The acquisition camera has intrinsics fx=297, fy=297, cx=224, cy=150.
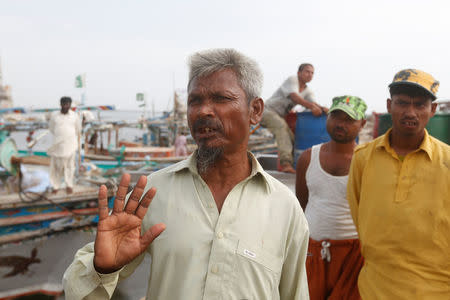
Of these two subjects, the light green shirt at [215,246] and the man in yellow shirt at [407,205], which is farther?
the man in yellow shirt at [407,205]

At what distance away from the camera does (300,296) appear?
135 cm

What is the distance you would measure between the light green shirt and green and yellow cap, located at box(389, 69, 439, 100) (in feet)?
3.89

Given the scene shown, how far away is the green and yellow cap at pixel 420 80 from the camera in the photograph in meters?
1.87

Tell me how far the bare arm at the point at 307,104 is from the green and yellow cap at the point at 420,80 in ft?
7.82

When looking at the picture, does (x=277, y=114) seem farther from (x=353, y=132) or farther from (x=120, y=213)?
(x=120, y=213)

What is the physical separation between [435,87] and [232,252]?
1735mm

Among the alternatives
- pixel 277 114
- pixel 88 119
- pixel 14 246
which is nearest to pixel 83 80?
pixel 88 119

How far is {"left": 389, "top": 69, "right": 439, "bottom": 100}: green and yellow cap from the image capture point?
187 cm

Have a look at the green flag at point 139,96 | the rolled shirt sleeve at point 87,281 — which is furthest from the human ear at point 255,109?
the green flag at point 139,96

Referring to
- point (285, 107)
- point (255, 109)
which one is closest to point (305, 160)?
point (255, 109)

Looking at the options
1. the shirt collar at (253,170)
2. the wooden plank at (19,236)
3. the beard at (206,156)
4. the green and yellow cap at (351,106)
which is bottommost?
the wooden plank at (19,236)

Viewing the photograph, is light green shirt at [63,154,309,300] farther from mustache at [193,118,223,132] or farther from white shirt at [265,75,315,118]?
white shirt at [265,75,315,118]

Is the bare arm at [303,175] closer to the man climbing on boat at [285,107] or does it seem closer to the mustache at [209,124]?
the mustache at [209,124]

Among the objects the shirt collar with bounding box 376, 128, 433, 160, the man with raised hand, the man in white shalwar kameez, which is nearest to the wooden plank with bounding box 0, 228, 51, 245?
the man in white shalwar kameez
